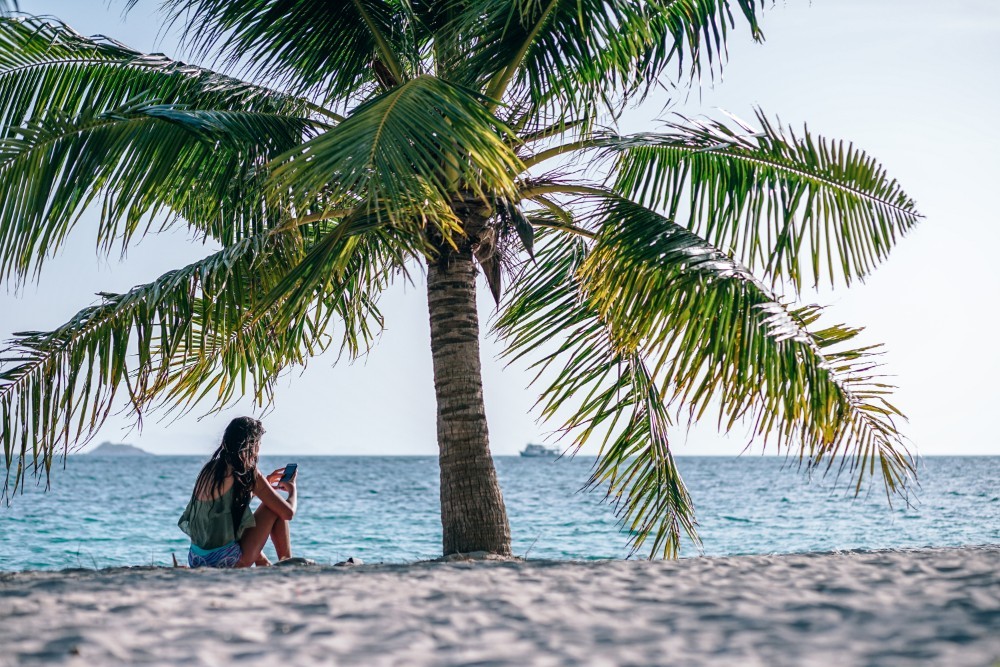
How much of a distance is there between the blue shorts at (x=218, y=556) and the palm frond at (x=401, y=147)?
235cm

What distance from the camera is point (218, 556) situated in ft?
18.1

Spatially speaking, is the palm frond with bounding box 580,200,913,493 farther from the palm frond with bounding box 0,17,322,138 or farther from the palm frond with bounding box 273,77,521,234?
the palm frond with bounding box 0,17,322,138

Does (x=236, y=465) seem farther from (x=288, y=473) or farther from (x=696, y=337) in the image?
(x=696, y=337)

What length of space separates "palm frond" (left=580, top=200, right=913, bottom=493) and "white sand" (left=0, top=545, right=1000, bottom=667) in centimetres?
94

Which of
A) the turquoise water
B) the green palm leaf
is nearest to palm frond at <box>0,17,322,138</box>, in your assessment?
the green palm leaf

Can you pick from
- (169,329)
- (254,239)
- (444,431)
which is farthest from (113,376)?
(444,431)

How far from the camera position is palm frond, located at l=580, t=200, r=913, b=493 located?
16.1ft

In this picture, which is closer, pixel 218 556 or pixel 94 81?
pixel 218 556

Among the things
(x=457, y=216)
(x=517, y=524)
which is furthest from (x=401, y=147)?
(x=517, y=524)

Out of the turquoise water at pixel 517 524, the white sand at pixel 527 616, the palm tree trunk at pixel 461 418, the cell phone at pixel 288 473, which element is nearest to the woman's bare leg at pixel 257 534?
the cell phone at pixel 288 473

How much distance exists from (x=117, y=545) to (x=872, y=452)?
17.1 m

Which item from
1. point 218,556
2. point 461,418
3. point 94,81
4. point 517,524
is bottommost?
point 517,524

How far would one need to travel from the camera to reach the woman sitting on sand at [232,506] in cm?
554

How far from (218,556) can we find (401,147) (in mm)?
2866
